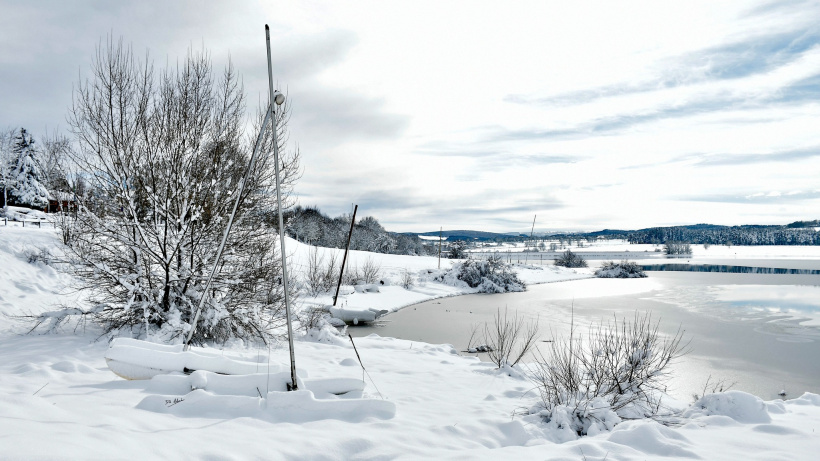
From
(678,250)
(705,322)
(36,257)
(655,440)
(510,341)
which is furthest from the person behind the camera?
(678,250)

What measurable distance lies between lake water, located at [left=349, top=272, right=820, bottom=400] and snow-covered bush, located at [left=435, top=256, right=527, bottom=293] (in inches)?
94.5

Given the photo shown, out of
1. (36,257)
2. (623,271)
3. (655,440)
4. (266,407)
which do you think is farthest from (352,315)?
(623,271)

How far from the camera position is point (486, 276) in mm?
26438

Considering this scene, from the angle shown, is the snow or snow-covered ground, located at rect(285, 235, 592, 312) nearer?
the snow

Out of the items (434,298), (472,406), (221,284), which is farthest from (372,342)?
(434,298)

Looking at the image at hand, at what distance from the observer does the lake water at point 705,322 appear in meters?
8.01

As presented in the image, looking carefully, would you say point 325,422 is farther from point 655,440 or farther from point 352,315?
point 352,315

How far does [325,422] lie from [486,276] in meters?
23.5

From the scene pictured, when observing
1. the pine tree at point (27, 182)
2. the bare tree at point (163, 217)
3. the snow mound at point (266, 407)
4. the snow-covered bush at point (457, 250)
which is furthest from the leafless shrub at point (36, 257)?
the snow-covered bush at point (457, 250)

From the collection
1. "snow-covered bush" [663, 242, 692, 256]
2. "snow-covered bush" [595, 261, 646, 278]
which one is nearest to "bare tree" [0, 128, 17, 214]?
"snow-covered bush" [595, 261, 646, 278]

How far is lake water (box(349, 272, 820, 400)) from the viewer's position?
801 cm

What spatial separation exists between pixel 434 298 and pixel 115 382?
58.5 ft

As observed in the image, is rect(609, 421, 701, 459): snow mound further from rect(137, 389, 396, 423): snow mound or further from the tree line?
the tree line

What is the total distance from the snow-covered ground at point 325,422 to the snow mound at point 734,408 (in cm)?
A: 1
